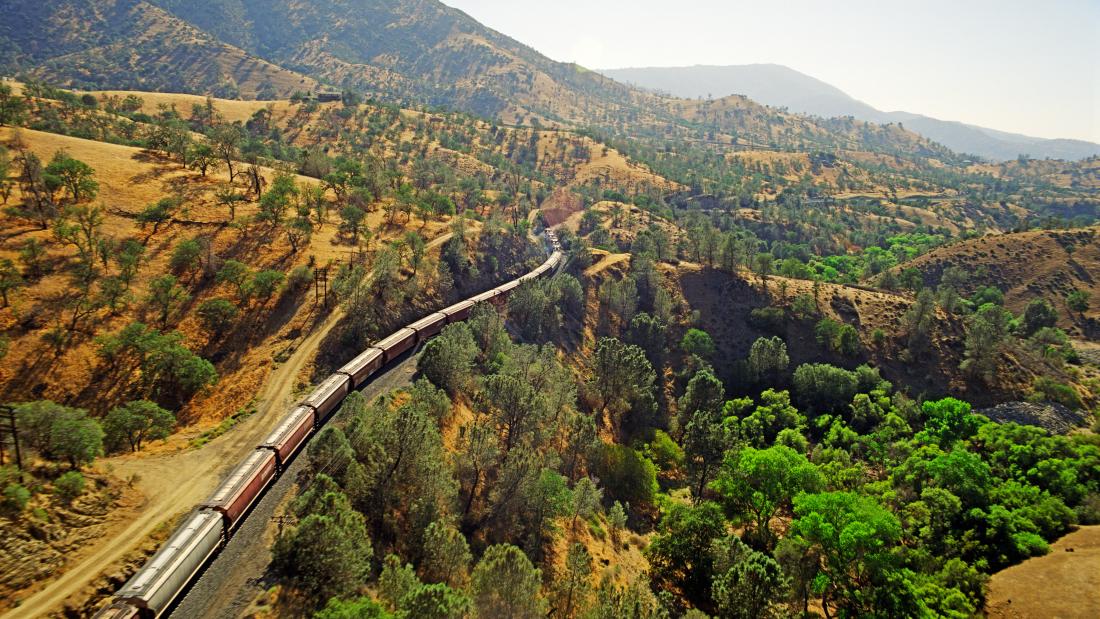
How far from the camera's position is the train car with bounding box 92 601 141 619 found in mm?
25812

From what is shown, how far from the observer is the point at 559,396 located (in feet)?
192

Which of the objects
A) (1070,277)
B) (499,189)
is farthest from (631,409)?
(1070,277)

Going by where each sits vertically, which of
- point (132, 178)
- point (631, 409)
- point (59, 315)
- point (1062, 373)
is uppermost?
point (132, 178)

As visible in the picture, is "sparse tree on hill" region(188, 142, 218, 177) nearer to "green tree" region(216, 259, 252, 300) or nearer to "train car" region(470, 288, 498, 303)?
"green tree" region(216, 259, 252, 300)

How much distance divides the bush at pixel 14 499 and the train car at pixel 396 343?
106 feet

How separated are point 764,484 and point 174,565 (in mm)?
50000

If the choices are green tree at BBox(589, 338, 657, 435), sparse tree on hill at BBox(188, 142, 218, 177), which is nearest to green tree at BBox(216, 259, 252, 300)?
sparse tree on hill at BBox(188, 142, 218, 177)

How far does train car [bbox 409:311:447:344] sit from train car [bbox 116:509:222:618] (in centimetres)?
3525

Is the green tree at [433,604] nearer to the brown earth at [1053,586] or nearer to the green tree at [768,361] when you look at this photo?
the brown earth at [1053,586]

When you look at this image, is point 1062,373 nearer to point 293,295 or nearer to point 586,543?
point 586,543

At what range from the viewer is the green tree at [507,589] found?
29969mm

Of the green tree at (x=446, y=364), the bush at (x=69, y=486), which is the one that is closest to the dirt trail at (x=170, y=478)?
the bush at (x=69, y=486)

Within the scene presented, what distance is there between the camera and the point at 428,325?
67625 millimetres

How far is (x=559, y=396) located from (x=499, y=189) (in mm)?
111410
